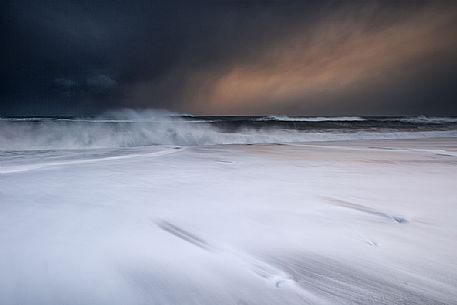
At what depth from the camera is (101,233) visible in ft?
4.75

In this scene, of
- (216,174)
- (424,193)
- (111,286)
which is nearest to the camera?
(111,286)

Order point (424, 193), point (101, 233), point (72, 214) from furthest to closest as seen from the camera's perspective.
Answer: point (424, 193) → point (72, 214) → point (101, 233)

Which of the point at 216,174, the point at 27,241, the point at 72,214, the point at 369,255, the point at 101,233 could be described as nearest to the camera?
the point at 369,255

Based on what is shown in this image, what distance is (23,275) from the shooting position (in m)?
1.06

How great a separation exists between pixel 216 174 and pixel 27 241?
1933 mm

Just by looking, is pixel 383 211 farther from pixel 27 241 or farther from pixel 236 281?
pixel 27 241

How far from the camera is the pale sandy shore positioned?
97cm

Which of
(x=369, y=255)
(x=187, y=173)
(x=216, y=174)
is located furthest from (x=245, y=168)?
(x=369, y=255)

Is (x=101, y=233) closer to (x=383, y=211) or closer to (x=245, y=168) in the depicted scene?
(x=383, y=211)

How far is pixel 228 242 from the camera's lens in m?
1.38

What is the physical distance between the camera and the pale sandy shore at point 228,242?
3.20 ft

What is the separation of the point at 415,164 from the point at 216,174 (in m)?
2.63

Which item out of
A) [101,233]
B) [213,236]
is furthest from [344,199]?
[101,233]

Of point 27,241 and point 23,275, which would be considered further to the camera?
point 27,241
